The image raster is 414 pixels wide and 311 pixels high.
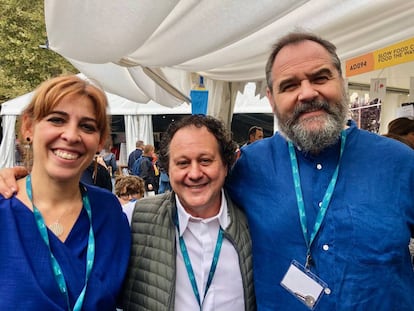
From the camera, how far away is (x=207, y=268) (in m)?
1.58

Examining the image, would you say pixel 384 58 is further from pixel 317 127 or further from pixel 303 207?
pixel 303 207

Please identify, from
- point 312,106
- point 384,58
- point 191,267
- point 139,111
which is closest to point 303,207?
point 312,106

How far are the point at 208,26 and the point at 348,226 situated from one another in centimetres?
123

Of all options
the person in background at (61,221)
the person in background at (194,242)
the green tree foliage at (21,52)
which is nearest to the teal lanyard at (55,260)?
the person in background at (61,221)

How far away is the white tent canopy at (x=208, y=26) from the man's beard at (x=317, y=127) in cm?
53

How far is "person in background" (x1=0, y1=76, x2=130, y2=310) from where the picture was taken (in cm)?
128

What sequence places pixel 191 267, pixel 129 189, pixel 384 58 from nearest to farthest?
pixel 191 267 → pixel 384 58 → pixel 129 189

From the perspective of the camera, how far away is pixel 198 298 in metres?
1.54

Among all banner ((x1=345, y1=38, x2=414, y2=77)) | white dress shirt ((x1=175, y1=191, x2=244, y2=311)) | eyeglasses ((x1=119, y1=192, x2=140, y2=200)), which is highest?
banner ((x1=345, y1=38, x2=414, y2=77))

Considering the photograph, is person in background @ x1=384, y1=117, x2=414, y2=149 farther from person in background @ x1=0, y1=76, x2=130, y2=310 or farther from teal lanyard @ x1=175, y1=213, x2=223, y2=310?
person in background @ x1=0, y1=76, x2=130, y2=310

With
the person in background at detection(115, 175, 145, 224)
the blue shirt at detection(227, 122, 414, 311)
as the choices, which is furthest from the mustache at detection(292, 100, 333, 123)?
the person in background at detection(115, 175, 145, 224)

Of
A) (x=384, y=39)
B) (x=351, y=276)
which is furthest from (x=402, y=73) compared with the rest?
(x=351, y=276)

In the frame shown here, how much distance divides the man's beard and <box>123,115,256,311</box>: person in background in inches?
13.5

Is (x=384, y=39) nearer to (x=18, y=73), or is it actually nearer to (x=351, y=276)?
(x=351, y=276)
